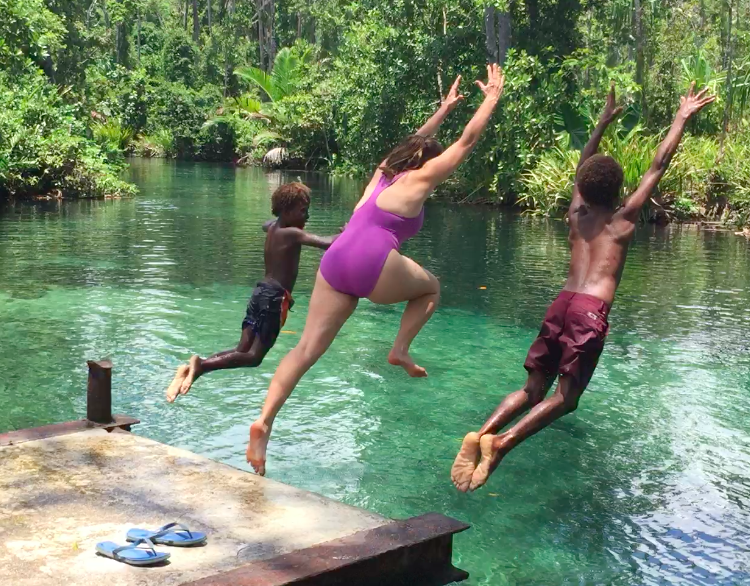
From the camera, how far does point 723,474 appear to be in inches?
275

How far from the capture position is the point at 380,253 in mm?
5457

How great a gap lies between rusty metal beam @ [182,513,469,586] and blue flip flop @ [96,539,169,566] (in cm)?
30

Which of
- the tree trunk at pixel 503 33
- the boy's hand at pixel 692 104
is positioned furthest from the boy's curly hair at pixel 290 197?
the tree trunk at pixel 503 33

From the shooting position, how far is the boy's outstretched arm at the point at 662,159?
5523 mm

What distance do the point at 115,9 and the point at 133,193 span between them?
24.4 meters

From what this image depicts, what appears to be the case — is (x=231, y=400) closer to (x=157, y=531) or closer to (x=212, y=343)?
(x=212, y=343)

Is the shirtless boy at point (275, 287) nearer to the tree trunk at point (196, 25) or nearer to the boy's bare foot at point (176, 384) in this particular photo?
the boy's bare foot at point (176, 384)

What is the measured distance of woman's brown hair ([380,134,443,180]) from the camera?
5.57 m

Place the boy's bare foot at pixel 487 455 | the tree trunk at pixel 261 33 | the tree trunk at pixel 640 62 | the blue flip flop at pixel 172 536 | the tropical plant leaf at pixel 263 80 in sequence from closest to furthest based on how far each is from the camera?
the blue flip flop at pixel 172 536, the boy's bare foot at pixel 487 455, the tree trunk at pixel 640 62, the tropical plant leaf at pixel 263 80, the tree trunk at pixel 261 33

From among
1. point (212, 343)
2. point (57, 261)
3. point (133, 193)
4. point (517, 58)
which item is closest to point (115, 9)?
point (133, 193)

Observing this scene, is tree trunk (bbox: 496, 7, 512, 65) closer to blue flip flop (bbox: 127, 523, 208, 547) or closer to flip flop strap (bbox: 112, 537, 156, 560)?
blue flip flop (bbox: 127, 523, 208, 547)

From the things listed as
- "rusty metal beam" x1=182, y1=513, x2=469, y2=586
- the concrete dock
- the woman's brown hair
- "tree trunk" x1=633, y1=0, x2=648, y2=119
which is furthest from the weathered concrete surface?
"tree trunk" x1=633, y1=0, x2=648, y2=119

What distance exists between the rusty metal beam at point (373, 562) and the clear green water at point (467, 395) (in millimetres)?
580

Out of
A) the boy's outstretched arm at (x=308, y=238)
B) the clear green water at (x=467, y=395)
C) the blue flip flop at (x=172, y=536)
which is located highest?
the boy's outstretched arm at (x=308, y=238)
